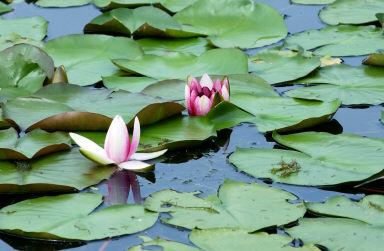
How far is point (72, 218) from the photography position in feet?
7.82

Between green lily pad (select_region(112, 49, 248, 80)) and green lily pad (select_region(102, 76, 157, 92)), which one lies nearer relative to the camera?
green lily pad (select_region(102, 76, 157, 92))

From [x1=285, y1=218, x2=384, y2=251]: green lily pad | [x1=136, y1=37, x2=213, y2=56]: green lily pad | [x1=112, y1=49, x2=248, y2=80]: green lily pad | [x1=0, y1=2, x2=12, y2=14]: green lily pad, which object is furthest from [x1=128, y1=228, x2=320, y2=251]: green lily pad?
[x1=0, y1=2, x2=12, y2=14]: green lily pad

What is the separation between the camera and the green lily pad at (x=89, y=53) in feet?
12.2

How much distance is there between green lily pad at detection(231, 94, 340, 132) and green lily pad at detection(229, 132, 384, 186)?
4.3 inches

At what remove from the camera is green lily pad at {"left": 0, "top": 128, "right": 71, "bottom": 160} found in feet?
9.02

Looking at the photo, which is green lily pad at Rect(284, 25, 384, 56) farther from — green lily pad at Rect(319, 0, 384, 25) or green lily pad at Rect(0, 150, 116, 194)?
green lily pad at Rect(0, 150, 116, 194)

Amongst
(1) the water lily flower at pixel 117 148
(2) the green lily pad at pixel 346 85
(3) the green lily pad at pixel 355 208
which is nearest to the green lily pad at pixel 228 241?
(3) the green lily pad at pixel 355 208

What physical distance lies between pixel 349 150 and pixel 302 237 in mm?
671

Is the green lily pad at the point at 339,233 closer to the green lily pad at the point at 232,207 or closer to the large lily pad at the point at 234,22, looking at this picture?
the green lily pad at the point at 232,207

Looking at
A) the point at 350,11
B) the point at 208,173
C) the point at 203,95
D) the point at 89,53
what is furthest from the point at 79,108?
the point at 350,11

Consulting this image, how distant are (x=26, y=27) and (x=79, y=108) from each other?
4.78 ft

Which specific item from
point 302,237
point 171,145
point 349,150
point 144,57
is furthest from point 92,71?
point 302,237

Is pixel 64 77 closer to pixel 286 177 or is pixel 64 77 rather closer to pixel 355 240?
pixel 286 177

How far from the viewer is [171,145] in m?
2.88
